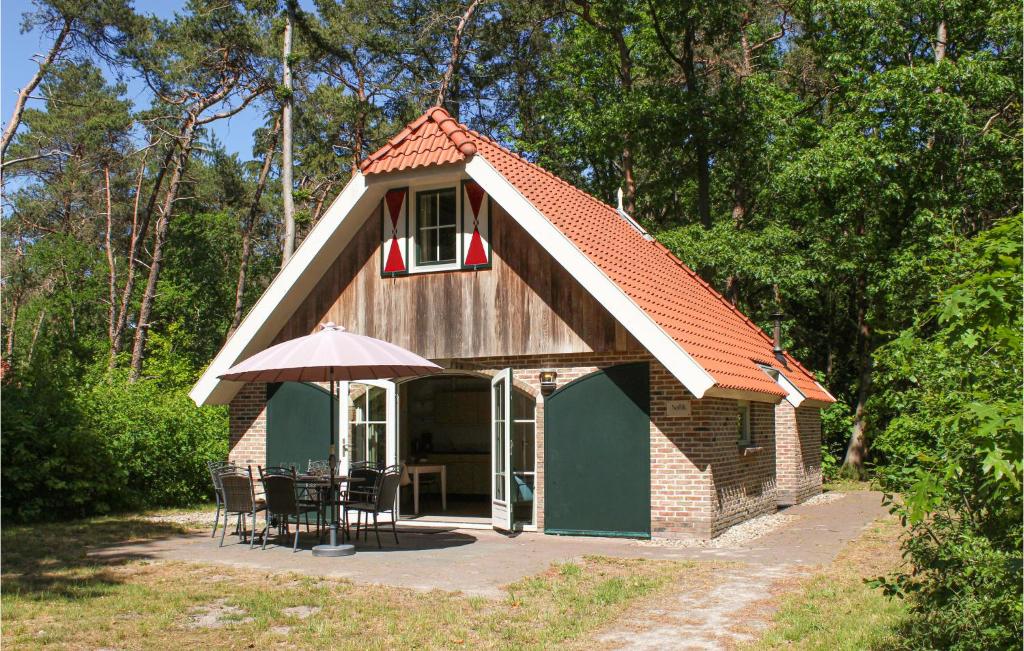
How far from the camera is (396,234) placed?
13961mm

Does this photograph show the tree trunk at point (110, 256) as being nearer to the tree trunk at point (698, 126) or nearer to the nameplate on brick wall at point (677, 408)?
the tree trunk at point (698, 126)

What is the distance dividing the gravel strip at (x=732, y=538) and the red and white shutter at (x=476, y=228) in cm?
439

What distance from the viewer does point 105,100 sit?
94.1 ft

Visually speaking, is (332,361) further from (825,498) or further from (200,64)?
(200,64)

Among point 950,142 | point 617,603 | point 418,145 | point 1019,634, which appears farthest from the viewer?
point 950,142

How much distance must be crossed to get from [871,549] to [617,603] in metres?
4.67

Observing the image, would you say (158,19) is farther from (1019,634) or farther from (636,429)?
(1019,634)

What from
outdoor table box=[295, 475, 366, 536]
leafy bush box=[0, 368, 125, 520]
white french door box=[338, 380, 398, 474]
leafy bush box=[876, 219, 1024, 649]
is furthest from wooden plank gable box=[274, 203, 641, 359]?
leafy bush box=[876, 219, 1024, 649]

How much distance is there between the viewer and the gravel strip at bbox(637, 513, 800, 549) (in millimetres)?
11836

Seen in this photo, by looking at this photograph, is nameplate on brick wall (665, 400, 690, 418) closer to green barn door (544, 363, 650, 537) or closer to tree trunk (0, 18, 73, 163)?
green barn door (544, 363, 650, 537)

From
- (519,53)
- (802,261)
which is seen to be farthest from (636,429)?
(519,53)

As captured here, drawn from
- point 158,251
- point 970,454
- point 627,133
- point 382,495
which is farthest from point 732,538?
point 158,251

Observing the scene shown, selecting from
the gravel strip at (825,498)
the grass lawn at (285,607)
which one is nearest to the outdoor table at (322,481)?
the grass lawn at (285,607)

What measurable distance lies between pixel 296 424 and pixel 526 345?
398 cm
